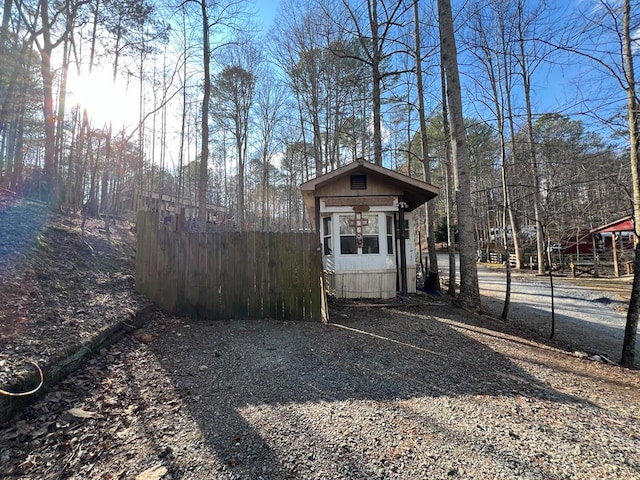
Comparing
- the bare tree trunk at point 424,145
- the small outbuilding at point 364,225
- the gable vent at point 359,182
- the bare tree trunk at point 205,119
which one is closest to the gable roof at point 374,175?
the small outbuilding at point 364,225

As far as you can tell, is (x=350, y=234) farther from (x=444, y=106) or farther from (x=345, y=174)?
(x=444, y=106)

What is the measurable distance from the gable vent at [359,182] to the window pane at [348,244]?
1.28m

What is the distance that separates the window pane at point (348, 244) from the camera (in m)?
7.59

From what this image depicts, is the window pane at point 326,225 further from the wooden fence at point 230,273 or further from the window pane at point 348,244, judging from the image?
the wooden fence at point 230,273

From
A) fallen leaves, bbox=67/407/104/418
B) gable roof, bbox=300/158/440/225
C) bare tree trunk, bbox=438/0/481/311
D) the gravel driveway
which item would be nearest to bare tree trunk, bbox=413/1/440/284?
gable roof, bbox=300/158/440/225

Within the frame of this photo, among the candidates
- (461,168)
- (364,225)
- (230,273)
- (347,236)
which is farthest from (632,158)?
(230,273)

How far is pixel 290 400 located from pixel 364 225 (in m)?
5.50

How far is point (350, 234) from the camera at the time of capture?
765 centimetres

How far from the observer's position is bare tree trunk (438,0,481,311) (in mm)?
6266

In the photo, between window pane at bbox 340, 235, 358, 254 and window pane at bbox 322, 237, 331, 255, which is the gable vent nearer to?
window pane at bbox 340, 235, 358, 254

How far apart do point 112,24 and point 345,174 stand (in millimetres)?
11811

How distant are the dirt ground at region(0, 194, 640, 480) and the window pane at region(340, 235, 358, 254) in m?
2.87

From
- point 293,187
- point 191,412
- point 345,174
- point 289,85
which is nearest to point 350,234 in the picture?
point 345,174

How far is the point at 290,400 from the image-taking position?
2.68 m
